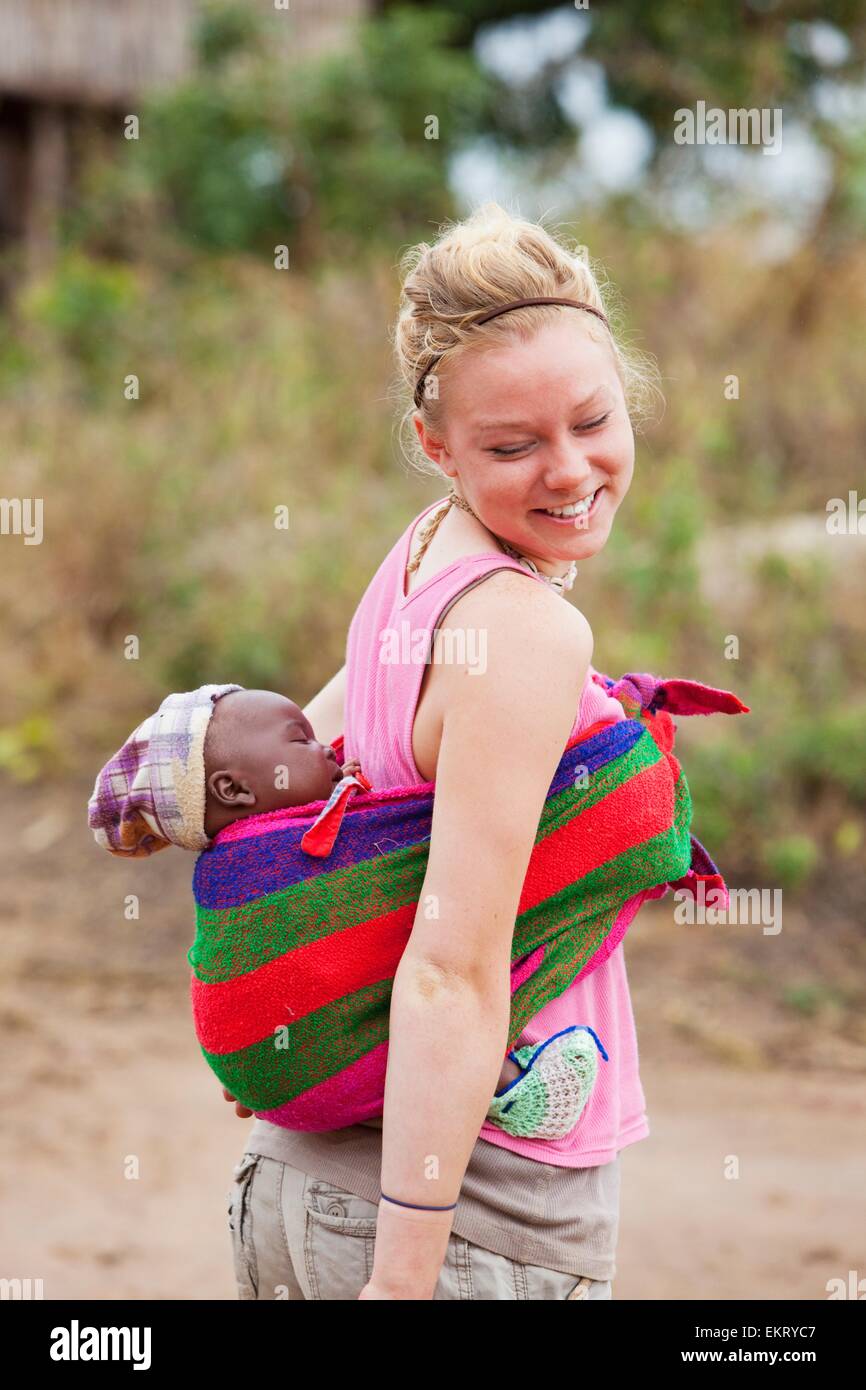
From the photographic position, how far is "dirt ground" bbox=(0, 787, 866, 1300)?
3.96 meters

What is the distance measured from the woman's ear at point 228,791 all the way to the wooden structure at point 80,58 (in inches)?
480

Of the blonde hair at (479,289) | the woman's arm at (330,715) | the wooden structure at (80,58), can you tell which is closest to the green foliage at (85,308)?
the wooden structure at (80,58)

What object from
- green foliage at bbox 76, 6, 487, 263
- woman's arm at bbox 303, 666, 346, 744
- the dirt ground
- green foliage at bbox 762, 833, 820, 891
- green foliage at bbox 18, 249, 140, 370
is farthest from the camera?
green foliage at bbox 76, 6, 487, 263

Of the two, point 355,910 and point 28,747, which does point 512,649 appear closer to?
point 355,910

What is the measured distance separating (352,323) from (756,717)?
14.8ft

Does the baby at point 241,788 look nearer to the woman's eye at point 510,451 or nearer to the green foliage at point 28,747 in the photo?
the woman's eye at point 510,451

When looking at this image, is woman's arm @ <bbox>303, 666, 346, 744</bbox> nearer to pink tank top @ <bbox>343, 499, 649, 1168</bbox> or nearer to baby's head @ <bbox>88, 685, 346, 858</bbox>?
pink tank top @ <bbox>343, 499, 649, 1168</bbox>

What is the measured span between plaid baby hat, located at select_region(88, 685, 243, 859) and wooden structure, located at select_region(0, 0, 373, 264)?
12135 mm

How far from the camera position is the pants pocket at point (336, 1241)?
1.74 metres

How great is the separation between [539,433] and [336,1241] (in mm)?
955

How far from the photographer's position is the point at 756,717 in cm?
603

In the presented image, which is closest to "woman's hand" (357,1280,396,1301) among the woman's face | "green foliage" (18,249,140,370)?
the woman's face

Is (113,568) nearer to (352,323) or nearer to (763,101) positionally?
(352,323)
